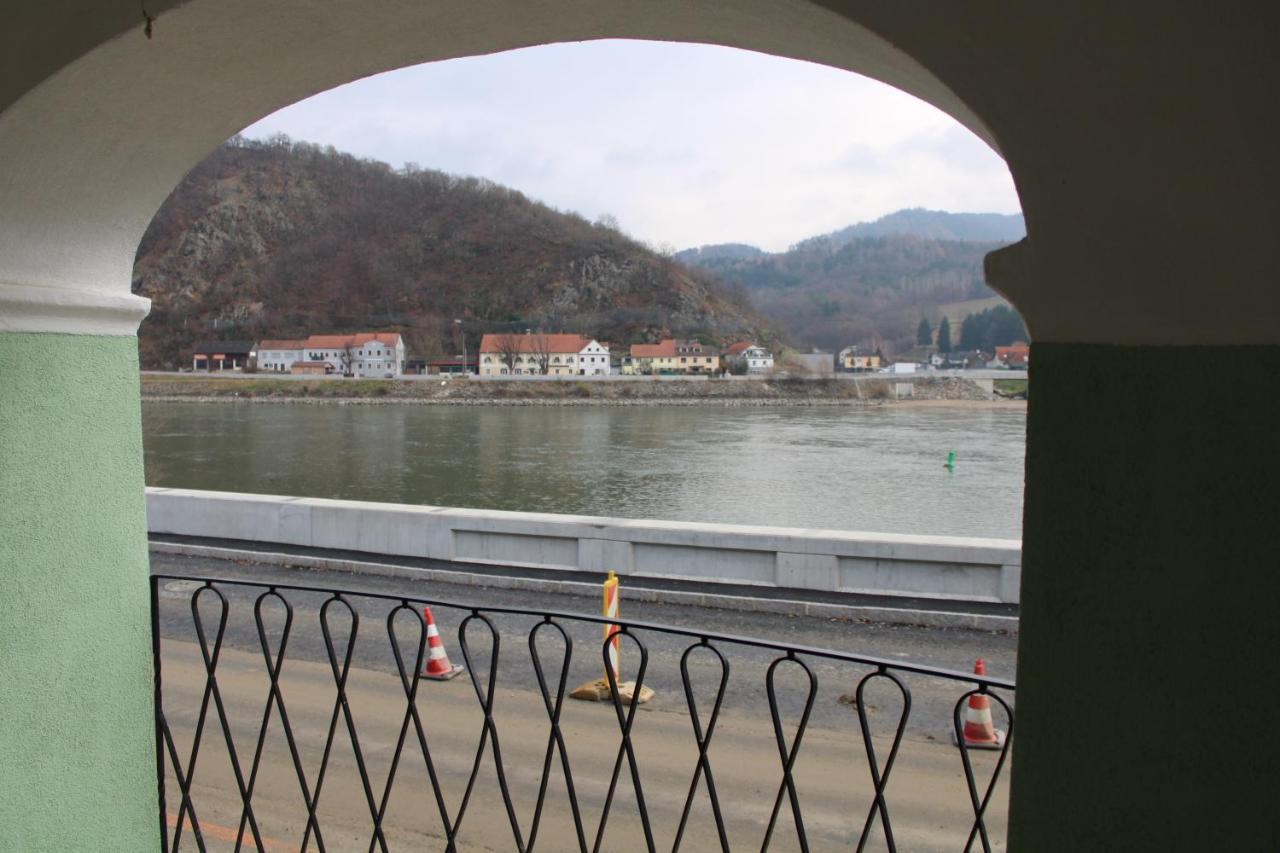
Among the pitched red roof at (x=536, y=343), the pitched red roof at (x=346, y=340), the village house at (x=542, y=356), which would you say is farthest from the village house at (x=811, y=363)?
the pitched red roof at (x=346, y=340)

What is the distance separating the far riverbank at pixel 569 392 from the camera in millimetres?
53188

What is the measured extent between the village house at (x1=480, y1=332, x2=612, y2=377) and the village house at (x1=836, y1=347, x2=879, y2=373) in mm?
19638

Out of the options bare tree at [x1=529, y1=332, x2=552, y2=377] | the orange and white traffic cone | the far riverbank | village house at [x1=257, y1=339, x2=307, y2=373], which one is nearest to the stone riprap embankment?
the far riverbank

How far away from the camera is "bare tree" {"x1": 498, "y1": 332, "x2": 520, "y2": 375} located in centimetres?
6856

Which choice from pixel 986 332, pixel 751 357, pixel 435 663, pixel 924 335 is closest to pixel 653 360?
pixel 751 357

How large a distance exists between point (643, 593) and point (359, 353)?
6685cm

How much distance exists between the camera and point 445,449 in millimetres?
28406

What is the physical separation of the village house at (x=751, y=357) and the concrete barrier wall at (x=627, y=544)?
60.5 metres

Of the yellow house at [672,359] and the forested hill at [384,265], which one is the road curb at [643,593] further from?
the forested hill at [384,265]

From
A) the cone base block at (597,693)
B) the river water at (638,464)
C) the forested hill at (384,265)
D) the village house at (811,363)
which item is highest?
the forested hill at (384,265)

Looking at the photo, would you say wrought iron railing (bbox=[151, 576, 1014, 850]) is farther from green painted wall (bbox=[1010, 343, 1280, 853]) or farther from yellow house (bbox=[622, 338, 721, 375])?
yellow house (bbox=[622, 338, 721, 375])

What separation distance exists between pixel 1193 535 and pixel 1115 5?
0.68m

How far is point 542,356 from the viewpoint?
221 feet

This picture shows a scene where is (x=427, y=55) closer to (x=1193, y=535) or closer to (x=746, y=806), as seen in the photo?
(x=1193, y=535)
